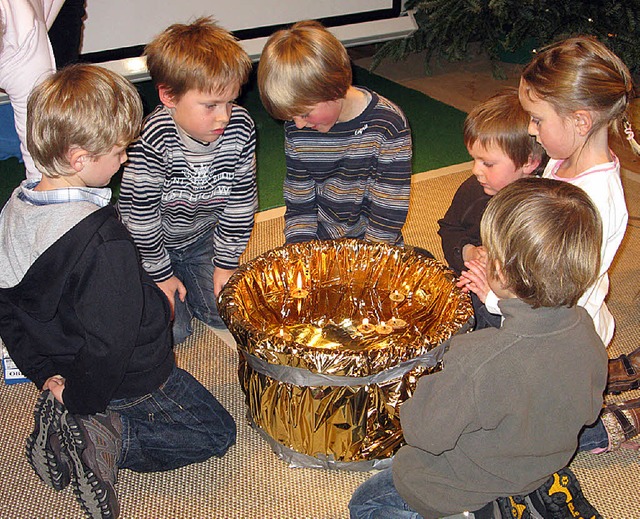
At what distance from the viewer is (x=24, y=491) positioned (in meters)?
1.29

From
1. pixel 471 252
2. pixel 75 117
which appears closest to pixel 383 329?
pixel 471 252

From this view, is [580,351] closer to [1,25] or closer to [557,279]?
[557,279]

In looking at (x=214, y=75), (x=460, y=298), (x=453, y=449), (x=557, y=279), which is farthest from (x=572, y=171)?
(x=214, y=75)

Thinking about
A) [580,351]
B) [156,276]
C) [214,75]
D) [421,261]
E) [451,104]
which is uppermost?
[214,75]

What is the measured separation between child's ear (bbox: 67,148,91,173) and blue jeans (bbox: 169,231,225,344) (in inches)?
25.6

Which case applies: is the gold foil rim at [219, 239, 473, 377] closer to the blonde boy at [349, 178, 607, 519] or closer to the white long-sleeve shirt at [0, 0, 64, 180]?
the blonde boy at [349, 178, 607, 519]

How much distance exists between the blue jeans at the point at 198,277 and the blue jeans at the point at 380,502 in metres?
0.66

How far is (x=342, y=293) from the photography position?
59.3 inches

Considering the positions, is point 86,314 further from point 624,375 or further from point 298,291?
point 624,375

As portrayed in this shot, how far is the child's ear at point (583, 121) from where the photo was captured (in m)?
1.22

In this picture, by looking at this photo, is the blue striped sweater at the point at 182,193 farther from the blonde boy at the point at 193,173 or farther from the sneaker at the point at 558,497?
the sneaker at the point at 558,497

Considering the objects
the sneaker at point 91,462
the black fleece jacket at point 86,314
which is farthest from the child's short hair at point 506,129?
the sneaker at point 91,462

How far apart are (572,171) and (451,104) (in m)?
1.94

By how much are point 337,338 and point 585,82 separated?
0.66m
